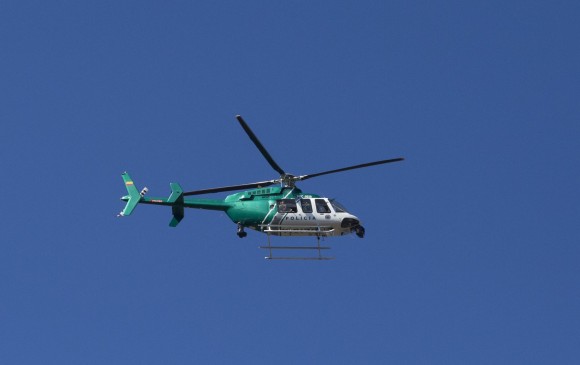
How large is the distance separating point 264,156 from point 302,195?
5.56 feet

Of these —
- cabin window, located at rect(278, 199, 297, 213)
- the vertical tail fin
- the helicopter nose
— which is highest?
the vertical tail fin

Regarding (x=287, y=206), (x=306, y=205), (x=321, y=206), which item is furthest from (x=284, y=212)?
(x=321, y=206)

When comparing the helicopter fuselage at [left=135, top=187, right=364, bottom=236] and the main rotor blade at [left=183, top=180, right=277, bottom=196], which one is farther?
the main rotor blade at [left=183, top=180, right=277, bottom=196]

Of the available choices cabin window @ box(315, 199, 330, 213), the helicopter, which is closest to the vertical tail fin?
the helicopter

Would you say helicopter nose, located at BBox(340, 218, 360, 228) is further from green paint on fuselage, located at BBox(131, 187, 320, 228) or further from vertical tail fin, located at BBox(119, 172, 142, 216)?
vertical tail fin, located at BBox(119, 172, 142, 216)

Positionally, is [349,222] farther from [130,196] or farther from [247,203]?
[130,196]

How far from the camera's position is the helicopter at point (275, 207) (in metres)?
27.4

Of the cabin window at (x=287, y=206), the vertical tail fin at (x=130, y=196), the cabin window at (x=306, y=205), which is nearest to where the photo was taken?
the vertical tail fin at (x=130, y=196)

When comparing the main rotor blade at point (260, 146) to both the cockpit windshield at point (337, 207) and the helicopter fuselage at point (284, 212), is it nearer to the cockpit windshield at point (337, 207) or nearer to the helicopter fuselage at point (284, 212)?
the helicopter fuselage at point (284, 212)

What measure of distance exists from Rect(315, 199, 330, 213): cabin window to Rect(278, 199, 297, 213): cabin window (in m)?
0.59

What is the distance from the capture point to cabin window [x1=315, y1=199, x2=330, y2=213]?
90.8 feet

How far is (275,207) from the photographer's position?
90.2 feet

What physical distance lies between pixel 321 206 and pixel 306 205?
1.25 feet

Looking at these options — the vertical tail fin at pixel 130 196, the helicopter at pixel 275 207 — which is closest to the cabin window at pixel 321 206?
the helicopter at pixel 275 207
